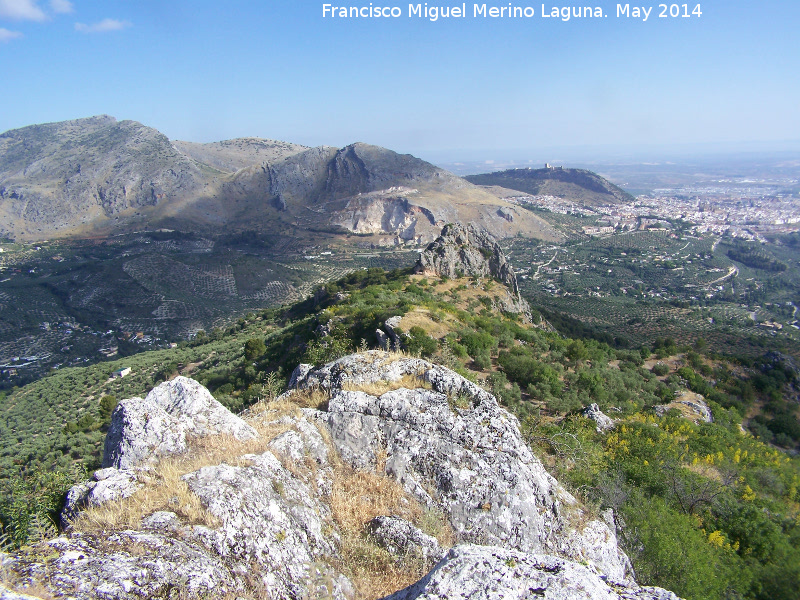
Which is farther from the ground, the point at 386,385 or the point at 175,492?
the point at 175,492

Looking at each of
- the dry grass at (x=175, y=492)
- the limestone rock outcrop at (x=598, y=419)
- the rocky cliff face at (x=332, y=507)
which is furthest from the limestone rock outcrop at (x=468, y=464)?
the limestone rock outcrop at (x=598, y=419)

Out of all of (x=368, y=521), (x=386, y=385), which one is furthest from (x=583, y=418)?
(x=368, y=521)

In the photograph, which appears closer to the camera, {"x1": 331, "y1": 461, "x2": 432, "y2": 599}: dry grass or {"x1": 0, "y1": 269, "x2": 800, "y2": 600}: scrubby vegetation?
{"x1": 331, "y1": 461, "x2": 432, "y2": 599}: dry grass

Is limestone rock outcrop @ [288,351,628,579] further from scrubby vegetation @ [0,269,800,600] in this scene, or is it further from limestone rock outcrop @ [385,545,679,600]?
limestone rock outcrop @ [385,545,679,600]

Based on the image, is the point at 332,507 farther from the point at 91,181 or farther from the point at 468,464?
the point at 91,181

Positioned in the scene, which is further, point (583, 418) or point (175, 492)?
point (583, 418)

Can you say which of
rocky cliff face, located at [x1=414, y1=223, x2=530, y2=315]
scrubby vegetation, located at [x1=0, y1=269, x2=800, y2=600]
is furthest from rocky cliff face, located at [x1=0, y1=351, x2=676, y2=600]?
rocky cliff face, located at [x1=414, y1=223, x2=530, y2=315]
